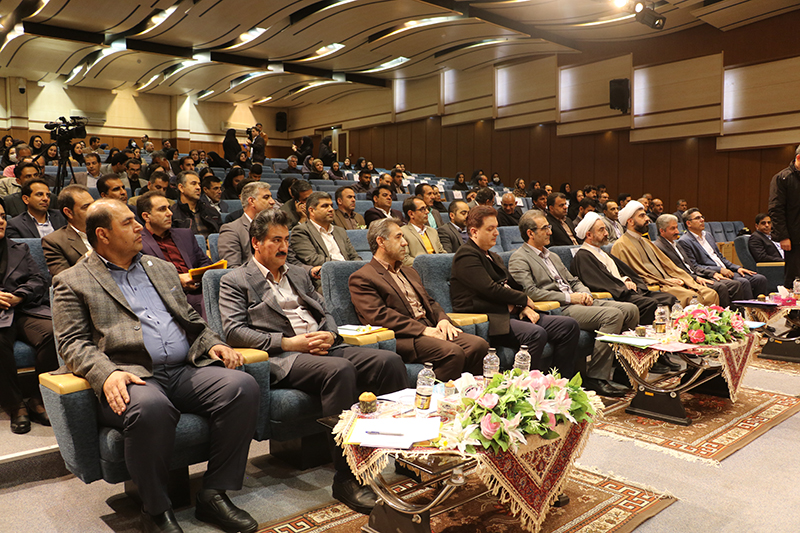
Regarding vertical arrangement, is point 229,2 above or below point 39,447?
above

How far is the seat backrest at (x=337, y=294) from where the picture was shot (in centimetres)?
301

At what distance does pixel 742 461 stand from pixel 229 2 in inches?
406

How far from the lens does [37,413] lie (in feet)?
9.30

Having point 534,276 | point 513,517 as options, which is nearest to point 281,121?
point 534,276

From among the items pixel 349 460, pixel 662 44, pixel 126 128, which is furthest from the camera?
pixel 126 128

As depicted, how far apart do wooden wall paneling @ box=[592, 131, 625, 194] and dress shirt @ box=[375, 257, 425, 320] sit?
10.0 meters

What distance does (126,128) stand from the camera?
17844mm

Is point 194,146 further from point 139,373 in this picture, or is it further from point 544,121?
point 139,373

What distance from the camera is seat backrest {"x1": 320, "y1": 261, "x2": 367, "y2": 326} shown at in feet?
9.88

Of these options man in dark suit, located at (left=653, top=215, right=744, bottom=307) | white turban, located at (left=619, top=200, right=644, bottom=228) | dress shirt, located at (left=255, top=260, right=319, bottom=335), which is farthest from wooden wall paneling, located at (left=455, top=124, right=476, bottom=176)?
dress shirt, located at (left=255, top=260, right=319, bottom=335)

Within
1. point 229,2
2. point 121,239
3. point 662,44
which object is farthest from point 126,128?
point 121,239

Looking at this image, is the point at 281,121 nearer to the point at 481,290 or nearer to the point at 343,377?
the point at 481,290

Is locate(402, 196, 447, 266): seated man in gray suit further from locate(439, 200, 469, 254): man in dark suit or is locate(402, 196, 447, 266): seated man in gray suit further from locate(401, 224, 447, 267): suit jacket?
locate(439, 200, 469, 254): man in dark suit

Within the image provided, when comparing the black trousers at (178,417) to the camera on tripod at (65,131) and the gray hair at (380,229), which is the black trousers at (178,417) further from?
the camera on tripod at (65,131)
